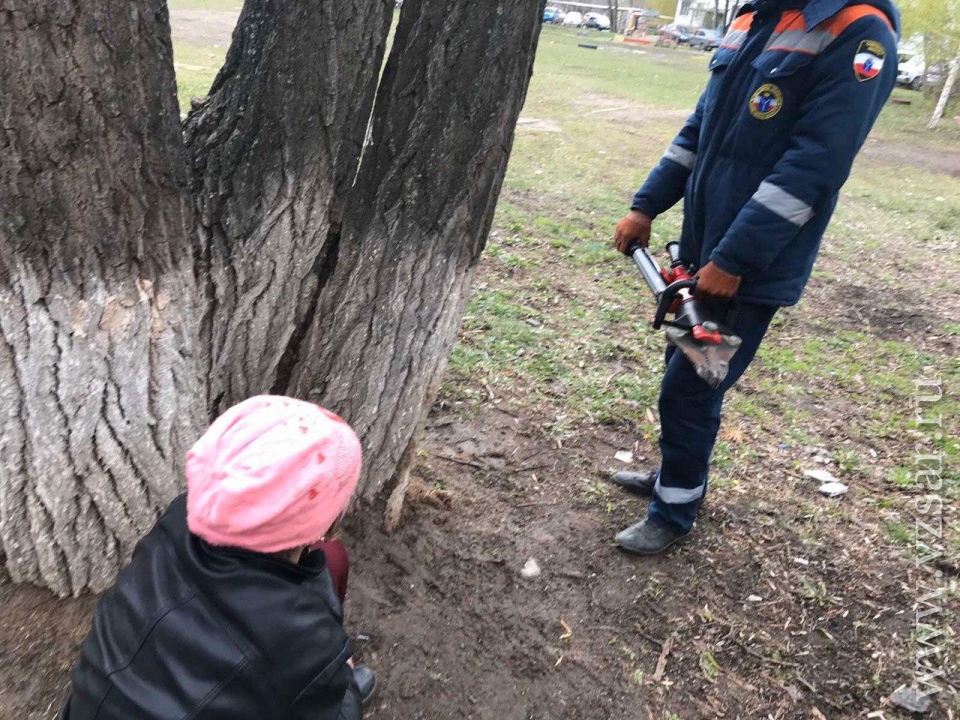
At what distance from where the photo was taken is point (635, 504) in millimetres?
3098

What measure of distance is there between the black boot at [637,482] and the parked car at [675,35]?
41.4 m

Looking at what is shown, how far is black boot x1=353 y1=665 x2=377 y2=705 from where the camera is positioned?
2148 millimetres

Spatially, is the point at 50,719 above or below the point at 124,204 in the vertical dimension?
below

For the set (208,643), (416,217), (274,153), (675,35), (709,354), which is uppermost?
(675,35)

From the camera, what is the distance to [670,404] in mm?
2676

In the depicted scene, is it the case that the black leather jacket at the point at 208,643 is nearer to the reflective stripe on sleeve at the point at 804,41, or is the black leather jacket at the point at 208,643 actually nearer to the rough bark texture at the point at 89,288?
the rough bark texture at the point at 89,288

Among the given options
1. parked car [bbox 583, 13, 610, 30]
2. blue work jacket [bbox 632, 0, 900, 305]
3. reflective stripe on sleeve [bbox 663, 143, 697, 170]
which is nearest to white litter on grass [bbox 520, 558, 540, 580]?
blue work jacket [bbox 632, 0, 900, 305]

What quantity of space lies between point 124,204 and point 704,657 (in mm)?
2117

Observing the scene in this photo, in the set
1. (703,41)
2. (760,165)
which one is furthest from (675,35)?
(760,165)

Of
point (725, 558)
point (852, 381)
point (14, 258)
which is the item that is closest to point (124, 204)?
point (14, 258)

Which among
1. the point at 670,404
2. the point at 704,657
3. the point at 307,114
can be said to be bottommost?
the point at 704,657

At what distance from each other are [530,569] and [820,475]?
4.99 ft

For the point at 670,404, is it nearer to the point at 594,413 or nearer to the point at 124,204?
the point at 594,413

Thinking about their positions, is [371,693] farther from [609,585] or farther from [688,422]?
[688,422]
